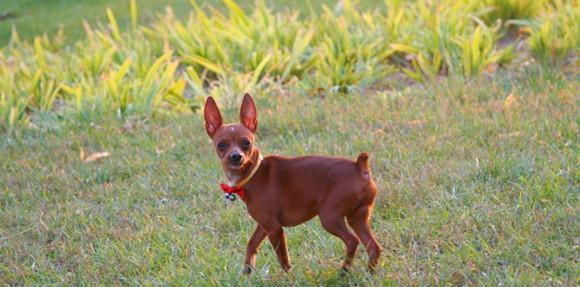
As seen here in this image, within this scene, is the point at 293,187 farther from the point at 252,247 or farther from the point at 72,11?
the point at 72,11

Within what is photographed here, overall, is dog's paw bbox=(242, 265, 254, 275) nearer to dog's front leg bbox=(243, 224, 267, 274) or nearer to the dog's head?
dog's front leg bbox=(243, 224, 267, 274)

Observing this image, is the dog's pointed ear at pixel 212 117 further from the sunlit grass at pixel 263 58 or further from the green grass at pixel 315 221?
the sunlit grass at pixel 263 58

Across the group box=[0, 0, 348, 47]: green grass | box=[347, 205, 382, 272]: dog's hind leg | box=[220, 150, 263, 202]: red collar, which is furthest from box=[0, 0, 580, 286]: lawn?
box=[0, 0, 348, 47]: green grass

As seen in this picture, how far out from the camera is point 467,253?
3.81 m

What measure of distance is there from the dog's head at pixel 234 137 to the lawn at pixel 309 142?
0.58 m

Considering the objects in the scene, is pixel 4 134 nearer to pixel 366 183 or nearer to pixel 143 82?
pixel 143 82

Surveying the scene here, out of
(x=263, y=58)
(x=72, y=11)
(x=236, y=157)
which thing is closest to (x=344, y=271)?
(x=236, y=157)

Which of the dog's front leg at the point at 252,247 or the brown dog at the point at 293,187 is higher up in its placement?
the brown dog at the point at 293,187

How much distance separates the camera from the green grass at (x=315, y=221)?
385cm

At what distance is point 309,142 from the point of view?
5.79m

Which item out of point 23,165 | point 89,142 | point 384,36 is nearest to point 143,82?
point 89,142

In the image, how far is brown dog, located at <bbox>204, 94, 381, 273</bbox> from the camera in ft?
11.2

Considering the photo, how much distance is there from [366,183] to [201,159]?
8.60ft

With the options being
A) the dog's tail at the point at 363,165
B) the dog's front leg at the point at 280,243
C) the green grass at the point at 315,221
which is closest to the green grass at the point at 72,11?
the green grass at the point at 315,221
